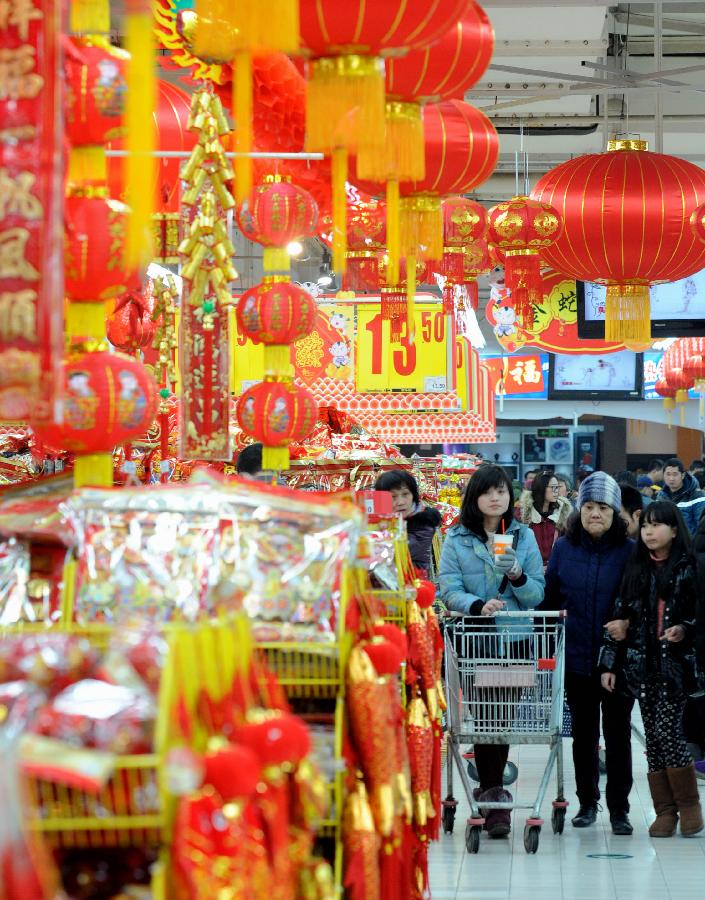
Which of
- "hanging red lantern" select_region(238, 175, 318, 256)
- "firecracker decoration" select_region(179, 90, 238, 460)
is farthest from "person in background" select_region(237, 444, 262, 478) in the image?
"firecracker decoration" select_region(179, 90, 238, 460)

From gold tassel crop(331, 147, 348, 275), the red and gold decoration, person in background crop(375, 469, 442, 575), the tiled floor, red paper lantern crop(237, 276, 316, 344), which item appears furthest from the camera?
person in background crop(375, 469, 442, 575)

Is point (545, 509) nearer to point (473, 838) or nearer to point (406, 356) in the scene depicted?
point (406, 356)

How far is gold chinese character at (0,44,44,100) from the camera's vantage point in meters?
2.71

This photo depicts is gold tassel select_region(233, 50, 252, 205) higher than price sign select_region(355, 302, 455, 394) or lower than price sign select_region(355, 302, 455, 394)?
higher

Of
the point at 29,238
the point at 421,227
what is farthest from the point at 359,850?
the point at 421,227

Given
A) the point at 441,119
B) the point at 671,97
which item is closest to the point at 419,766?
the point at 441,119

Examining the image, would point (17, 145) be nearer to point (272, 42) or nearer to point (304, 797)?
point (272, 42)

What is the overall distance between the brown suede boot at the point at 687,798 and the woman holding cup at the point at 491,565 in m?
0.70

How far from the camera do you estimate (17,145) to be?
270 cm

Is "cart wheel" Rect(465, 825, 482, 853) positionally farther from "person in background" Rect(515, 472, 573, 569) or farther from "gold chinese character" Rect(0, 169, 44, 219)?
"gold chinese character" Rect(0, 169, 44, 219)

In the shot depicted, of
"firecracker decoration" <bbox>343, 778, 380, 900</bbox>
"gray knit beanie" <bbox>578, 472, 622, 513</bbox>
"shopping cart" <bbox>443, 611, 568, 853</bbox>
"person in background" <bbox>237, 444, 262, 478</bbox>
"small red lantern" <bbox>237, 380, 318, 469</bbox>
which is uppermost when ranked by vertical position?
"small red lantern" <bbox>237, 380, 318, 469</bbox>

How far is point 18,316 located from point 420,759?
5.99 ft

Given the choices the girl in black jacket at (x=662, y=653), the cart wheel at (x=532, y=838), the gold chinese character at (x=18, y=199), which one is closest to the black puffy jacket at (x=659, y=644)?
the girl in black jacket at (x=662, y=653)

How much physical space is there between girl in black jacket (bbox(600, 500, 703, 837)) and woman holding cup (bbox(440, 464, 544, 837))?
0.40 metres
